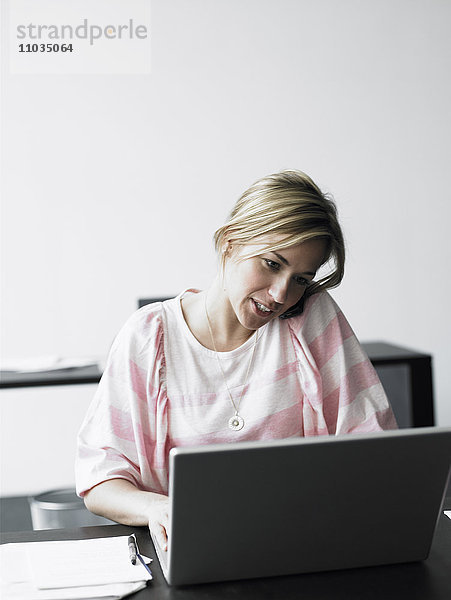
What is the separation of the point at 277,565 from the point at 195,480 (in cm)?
21

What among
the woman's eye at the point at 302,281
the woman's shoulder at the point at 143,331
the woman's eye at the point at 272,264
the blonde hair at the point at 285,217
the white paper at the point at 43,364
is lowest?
the white paper at the point at 43,364

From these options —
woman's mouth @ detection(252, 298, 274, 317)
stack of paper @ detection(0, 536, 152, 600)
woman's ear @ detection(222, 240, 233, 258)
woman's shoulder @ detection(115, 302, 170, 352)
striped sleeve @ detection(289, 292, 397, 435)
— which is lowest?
stack of paper @ detection(0, 536, 152, 600)

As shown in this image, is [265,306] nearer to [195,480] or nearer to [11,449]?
[195,480]

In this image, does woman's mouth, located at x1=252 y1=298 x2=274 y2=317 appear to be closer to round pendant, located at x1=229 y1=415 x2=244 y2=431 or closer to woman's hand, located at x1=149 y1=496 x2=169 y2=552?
round pendant, located at x1=229 y1=415 x2=244 y2=431

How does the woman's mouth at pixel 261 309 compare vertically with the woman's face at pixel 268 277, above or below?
below

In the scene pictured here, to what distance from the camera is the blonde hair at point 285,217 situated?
54.8 inches

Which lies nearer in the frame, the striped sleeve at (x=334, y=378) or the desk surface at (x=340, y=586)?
the desk surface at (x=340, y=586)

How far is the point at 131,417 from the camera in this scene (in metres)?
1.44

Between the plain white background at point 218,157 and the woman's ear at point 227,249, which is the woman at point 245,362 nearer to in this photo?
the woman's ear at point 227,249

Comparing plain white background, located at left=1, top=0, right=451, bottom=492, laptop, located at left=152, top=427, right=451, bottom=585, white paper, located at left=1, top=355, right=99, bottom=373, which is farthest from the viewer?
plain white background, located at left=1, top=0, right=451, bottom=492

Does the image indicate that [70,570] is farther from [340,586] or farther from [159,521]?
[340,586]

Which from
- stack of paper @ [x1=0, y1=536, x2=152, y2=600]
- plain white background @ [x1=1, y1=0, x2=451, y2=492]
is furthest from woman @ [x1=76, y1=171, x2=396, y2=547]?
plain white background @ [x1=1, y1=0, x2=451, y2=492]

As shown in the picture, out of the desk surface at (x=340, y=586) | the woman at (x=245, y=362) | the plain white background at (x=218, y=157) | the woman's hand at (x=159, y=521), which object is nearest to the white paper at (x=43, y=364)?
the plain white background at (x=218, y=157)

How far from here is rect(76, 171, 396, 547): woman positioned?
1410 mm
